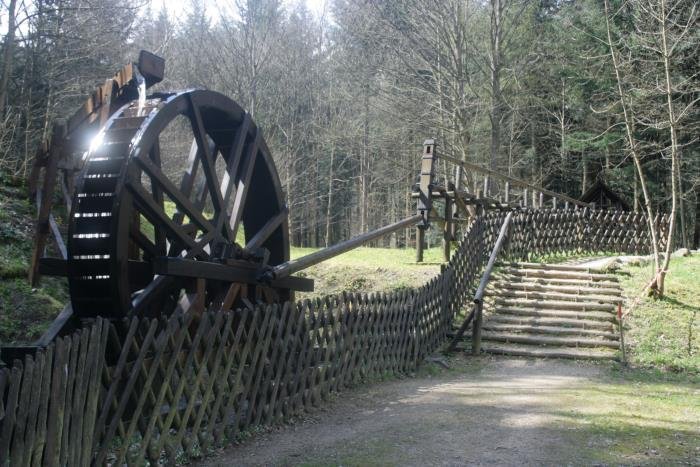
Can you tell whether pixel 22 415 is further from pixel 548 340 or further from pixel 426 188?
pixel 426 188

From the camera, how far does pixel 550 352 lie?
1170cm

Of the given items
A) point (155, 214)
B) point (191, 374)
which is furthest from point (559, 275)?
point (191, 374)

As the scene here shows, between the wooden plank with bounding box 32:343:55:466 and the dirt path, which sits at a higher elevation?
the wooden plank with bounding box 32:343:55:466

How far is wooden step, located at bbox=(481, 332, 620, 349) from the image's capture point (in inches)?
474

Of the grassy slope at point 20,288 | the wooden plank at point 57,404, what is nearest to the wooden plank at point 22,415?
the wooden plank at point 57,404

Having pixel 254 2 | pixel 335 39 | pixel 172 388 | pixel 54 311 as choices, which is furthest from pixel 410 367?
pixel 335 39

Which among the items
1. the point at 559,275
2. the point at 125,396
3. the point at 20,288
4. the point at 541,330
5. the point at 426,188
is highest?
the point at 426,188

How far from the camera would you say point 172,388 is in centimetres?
558

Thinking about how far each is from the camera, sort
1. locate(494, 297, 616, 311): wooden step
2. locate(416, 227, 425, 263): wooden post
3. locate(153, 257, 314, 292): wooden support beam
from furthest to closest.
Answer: locate(416, 227, 425, 263): wooden post < locate(494, 297, 616, 311): wooden step < locate(153, 257, 314, 292): wooden support beam

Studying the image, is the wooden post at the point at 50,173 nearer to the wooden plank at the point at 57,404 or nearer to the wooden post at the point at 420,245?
the wooden plank at the point at 57,404

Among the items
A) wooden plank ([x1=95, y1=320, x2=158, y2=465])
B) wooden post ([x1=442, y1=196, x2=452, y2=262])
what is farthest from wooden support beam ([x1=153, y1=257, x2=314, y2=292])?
wooden post ([x1=442, y1=196, x2=452, y2=262])

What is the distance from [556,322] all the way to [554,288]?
1953 mm

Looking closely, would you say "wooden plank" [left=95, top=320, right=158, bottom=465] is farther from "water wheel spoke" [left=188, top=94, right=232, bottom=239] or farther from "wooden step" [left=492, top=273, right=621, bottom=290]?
"wooden step" [left=492, top=273, right=621, bottom=290]

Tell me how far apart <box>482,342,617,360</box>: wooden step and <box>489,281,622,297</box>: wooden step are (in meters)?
2.93
